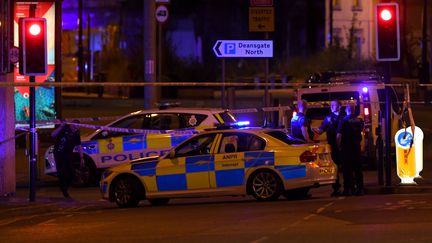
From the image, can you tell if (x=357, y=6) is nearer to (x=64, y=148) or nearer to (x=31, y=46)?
(x=64, y=148)

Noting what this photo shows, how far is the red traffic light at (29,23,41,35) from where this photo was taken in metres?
14.1

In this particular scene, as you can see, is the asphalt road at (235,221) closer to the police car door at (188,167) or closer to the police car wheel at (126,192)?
the police car wheel at (126,192)

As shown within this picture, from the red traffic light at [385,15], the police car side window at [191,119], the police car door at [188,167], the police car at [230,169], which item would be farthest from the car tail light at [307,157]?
the police car side window at [191,119]

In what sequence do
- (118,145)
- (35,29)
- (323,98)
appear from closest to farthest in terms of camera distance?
(35,29) → (118,145) → (323,98)

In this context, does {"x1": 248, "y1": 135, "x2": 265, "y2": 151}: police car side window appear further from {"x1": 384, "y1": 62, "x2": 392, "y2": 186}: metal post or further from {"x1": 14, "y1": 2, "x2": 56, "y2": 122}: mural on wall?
{"x1": 14, "y1": 2, "x2": 56, "y2": 122}: mural on wall

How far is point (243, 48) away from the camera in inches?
717

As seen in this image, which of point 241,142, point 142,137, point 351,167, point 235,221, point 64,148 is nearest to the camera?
point 235,221

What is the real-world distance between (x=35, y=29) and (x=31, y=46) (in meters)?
0.31

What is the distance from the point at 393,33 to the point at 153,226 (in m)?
6.43

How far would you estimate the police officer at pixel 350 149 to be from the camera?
13.8 metres

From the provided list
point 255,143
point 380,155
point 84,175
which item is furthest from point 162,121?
point 380,155

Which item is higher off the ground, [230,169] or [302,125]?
[302,125]

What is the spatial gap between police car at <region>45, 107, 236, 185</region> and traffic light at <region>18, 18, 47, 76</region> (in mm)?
2527

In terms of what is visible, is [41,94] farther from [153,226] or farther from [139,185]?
[153,226]
